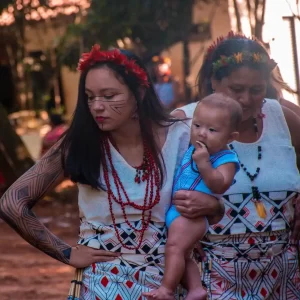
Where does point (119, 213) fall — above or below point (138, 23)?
above

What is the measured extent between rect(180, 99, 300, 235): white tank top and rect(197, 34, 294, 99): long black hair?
0.26 meters

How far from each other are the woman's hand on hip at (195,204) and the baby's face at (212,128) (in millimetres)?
187

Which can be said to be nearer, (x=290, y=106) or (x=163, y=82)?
(x=290, y=106)

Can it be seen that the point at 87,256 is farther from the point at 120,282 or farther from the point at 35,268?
the point at 35,268

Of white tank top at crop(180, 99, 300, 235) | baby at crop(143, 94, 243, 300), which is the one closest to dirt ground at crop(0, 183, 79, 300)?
white tank top at crop(180, 99, 300, 235)

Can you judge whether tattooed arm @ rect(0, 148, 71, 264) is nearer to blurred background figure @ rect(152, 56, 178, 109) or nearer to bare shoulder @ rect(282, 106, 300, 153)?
bare shoulder @ rect(282, 106, 300, 153)

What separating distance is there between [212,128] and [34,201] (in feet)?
2.61

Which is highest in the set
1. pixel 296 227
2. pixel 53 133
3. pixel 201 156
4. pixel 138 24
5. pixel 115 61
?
pixel 115 61

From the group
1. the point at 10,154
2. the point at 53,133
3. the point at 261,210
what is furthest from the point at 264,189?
the point at 53,133

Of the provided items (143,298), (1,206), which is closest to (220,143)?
(143,298)

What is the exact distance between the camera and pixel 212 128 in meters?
3.48

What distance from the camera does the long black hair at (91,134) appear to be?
350 cm

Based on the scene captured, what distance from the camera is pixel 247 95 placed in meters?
4.11

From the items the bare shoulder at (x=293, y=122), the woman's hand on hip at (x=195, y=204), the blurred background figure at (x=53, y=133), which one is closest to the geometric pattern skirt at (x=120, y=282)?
the woman's hand on hip at (x=195, y=204)
